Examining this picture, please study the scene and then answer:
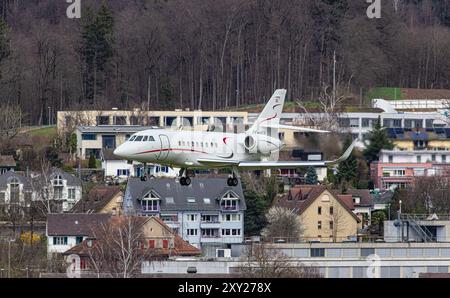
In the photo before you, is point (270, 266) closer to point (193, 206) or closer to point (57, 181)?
point (193, 206)

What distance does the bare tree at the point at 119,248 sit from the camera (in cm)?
5603

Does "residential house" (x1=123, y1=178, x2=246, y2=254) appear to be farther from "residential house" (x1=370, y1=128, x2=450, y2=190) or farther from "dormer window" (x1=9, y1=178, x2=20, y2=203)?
"residential house" (x1=370, y1=128, x2=450, y2=190)

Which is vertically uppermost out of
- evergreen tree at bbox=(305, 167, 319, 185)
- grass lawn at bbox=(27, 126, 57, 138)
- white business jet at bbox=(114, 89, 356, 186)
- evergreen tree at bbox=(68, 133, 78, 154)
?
white business jet at bbox=(114, 89, 356, 186)

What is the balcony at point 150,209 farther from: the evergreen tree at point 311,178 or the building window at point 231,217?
the evergreen tree at point 311,178

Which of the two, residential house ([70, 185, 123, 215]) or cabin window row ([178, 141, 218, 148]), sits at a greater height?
cabin window row ([178, 141, 218, 148])

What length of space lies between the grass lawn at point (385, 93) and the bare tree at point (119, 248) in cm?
5898

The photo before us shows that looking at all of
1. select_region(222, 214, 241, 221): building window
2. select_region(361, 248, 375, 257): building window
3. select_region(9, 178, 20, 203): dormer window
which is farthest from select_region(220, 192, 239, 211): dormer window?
select_region(361, 248, 375, 257): building window

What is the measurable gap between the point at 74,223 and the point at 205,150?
130 ft

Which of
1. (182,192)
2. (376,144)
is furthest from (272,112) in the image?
(182,192)

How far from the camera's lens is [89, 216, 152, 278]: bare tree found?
56.0 metres

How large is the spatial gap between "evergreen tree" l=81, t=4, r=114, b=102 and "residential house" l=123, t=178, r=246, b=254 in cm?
3466

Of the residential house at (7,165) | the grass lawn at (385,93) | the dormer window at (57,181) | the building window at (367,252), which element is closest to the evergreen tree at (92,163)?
the residential house at (7,165)
